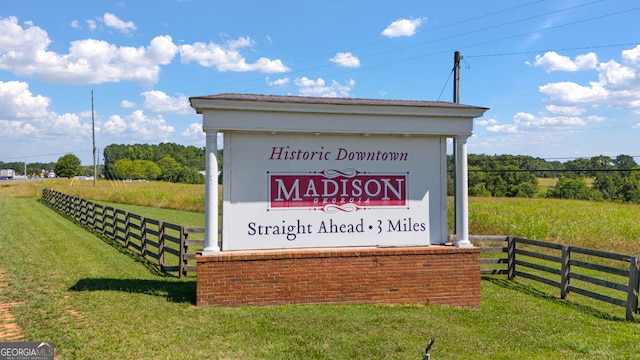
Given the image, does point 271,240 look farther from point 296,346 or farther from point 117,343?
point 117,343

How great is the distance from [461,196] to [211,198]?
14.3 feet

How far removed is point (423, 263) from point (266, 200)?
2852 mm

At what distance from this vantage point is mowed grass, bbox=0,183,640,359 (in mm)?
5281

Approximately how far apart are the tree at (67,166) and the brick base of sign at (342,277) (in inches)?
4689

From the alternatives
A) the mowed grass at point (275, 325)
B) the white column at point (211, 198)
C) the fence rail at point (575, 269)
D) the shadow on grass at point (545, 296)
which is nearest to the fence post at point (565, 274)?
the fence rail at point (575, 269)

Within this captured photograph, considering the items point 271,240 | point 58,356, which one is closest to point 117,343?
point 58,356

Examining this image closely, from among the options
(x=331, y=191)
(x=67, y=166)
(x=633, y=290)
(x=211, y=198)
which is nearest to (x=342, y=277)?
(x=331, y=191)

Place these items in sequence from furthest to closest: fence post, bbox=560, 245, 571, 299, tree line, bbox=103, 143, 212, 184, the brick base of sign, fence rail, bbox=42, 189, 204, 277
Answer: tree line, bbox=103, 143, 212, 184 → fence rail, bbox=42, 189, 204, 277 → fence post, bbox=560, 245, 571, 299 → the brick base of sign

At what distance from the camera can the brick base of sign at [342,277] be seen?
6.94 meters

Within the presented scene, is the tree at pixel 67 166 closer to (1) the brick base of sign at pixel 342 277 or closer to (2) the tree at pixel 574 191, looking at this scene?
(2) the tree at pixel 574 191

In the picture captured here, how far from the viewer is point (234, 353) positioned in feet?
16.8

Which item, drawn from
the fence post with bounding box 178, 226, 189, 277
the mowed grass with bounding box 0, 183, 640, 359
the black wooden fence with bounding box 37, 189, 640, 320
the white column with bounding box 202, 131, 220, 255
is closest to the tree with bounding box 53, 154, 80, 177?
the black wooden fence with bounding box 37, 189, 640, 320

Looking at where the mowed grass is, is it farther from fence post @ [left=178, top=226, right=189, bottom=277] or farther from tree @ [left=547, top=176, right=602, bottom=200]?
tree @ [left=547, top=176, right=602, bottom=200]

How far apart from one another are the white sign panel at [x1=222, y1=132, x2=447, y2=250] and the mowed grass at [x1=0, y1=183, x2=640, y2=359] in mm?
1198
